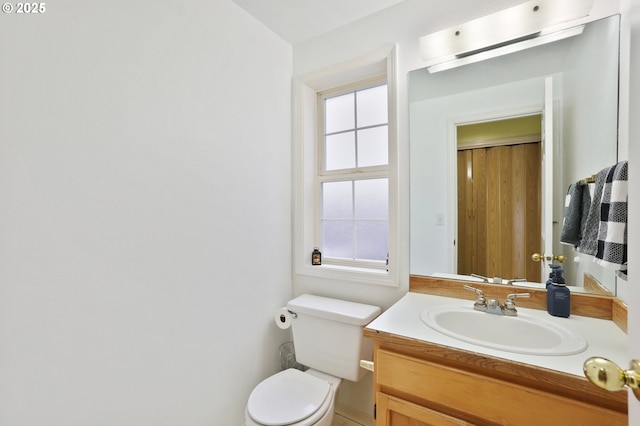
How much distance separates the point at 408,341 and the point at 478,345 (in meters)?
0.21

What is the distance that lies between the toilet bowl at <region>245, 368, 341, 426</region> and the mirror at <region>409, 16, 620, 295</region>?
2.48 feet

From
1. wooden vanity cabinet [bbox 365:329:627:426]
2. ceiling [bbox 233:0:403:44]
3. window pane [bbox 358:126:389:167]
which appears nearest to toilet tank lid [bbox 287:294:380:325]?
wooden vanity cabinet [bbox 365:329:627:426]

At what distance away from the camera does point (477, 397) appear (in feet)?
2.75

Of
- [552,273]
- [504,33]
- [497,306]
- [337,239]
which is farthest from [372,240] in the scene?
[504,33]

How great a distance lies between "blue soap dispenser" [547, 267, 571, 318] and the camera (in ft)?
3.60

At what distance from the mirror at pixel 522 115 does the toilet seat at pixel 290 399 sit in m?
0.77

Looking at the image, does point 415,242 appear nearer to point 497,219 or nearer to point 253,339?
point 497,219

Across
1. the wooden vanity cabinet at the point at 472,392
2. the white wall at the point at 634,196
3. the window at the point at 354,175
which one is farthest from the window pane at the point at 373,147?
the white wall at the point at 634,196

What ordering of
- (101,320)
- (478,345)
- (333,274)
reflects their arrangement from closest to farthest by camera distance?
(478,345) → (101,320) → (333,274)

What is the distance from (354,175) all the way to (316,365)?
116 cm

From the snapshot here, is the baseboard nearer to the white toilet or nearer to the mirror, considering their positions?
the white toilet

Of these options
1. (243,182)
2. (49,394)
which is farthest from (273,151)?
(49,394)

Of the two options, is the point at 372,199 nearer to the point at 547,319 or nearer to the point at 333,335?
the point at 333,335

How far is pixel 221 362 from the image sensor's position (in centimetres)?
140
